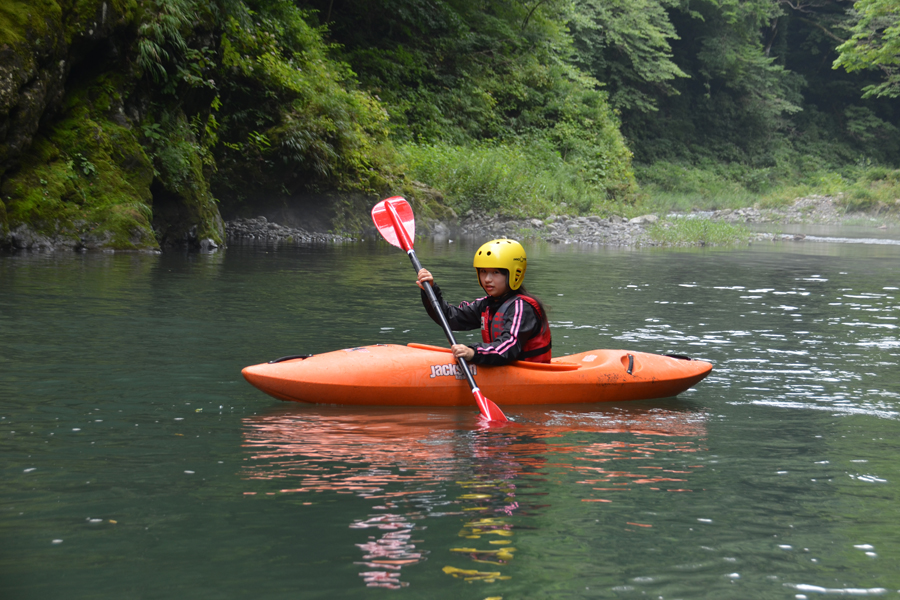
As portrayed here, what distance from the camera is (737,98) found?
1439 inches

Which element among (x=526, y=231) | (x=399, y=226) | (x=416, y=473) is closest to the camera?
(x=416, y=473)

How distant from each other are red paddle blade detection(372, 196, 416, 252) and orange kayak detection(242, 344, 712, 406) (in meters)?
1.73

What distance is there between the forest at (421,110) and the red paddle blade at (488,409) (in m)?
7.67

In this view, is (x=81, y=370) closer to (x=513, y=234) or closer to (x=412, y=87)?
(x=513, y=234)

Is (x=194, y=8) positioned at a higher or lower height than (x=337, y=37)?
lower

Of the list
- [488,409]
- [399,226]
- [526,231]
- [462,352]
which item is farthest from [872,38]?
[488,409]

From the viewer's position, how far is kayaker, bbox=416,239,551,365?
14.9ft

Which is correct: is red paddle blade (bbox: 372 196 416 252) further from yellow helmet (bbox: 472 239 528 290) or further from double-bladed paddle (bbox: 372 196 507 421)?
yellow helmet (bbox: 472 239 528 290)

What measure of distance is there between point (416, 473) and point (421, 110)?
1846 cm

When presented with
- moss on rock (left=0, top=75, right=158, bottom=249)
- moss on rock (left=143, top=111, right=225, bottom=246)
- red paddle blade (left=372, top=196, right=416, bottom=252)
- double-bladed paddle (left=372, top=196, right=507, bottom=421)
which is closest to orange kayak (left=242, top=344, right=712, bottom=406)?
double-bladed paddle (left=372, top=196, right=507, bottom=421)

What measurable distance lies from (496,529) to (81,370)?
304 cm

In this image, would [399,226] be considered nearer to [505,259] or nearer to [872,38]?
[505,259]

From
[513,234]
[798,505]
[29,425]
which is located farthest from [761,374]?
[513,234]

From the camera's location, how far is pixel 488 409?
4.28 m
